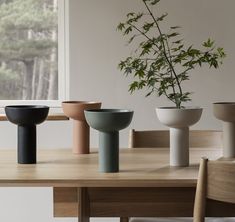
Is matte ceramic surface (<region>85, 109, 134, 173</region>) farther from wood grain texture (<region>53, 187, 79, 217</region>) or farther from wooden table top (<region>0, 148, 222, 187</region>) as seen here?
wood grain texture (<region>53, 187, 79, 217</region>)

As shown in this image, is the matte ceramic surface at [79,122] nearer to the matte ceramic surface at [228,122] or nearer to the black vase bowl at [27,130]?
the black vase bowl at [27,130]

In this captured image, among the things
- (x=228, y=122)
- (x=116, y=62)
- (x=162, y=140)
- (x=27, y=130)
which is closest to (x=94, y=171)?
(x=27, y=130)

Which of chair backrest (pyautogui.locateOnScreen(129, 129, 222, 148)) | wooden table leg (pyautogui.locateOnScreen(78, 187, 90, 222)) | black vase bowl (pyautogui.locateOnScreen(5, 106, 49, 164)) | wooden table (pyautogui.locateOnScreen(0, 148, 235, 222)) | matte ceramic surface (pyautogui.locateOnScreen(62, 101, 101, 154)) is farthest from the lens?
chair backrest (pyautogui.locateOnScreen(129, 129, 222, 148))

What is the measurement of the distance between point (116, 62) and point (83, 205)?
1909 mm

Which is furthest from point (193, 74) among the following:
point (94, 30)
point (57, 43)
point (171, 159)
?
point (171, 159)

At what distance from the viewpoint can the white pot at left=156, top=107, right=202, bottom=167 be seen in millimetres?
2068

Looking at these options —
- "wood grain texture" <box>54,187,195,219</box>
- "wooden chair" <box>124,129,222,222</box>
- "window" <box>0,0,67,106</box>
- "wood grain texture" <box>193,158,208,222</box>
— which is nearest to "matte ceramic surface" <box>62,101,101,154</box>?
"wood grain texture" <box>54,187,195,219</box>

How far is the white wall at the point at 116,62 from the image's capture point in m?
3.80

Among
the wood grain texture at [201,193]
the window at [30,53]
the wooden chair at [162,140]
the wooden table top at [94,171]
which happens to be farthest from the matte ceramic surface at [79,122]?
the window at [30,53]

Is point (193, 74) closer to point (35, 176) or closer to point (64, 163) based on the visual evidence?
point (64, 163)

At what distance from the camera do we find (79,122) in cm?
236

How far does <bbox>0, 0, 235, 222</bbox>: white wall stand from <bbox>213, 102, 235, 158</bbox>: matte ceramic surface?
158cm

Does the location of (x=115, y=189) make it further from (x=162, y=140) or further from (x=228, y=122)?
(x=162, y=140)

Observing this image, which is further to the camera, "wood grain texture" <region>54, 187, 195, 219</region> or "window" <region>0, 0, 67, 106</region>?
"window" <region>0, 0, 67, 106</region>
